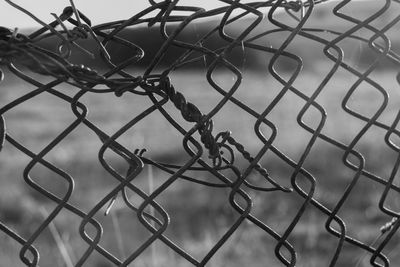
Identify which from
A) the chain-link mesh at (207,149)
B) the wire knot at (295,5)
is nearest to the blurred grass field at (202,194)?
the chain-link mesh at (207,149)

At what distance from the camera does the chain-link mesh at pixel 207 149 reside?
4.03 ft

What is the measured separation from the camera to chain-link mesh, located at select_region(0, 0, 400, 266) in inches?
48.4

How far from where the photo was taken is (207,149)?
55.5 inches

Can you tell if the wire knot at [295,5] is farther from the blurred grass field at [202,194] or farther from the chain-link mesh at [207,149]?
the blurred grass field at [202,194]

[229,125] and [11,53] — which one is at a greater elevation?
[11,53]

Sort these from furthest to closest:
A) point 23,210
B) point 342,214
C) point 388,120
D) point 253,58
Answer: point 253,58 < point 388,120 < point 23,210 < point 342,214

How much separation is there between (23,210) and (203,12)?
238 centimetres

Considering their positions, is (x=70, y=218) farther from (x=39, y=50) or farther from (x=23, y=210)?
(x=39, y=50)

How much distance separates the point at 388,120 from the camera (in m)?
5.05

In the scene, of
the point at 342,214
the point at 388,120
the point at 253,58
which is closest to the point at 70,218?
the point at 342,214

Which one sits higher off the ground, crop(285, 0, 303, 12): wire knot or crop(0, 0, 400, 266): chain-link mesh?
crop(285, 0, 303, 12): wire knot

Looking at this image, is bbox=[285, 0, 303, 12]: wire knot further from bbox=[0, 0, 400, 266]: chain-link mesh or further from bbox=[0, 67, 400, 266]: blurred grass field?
bbox=[0, 67, 400, 266]: blurred grass field

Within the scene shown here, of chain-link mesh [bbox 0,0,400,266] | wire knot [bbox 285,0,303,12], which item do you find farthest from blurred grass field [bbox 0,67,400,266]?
wire knot [bbox 285,0,303,12]

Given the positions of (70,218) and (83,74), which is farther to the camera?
(70,218)
